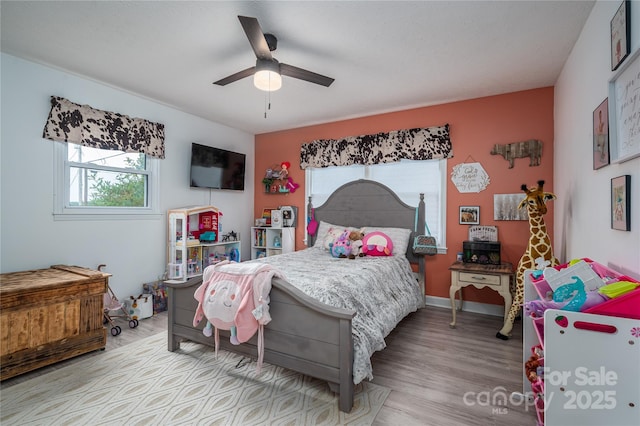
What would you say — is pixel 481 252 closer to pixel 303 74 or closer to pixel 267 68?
pixel 303 74

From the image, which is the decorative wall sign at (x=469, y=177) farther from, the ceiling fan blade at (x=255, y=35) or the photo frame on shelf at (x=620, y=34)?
the ceiling fan blade at (x=255, y=35)

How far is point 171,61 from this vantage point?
109 inches

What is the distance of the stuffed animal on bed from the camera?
3.47 meters

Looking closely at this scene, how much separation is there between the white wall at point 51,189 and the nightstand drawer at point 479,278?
3.58m

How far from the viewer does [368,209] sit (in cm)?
417

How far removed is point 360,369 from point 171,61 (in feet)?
9.86

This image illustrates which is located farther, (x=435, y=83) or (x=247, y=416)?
(x=435, y=83)

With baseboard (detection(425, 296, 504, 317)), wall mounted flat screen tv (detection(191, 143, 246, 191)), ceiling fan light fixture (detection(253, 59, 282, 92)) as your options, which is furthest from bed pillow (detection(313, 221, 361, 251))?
ceiling fan light fixture (detection(253, 59, 282, 92))

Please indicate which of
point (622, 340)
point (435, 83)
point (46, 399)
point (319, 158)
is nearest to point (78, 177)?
point (46, 399)

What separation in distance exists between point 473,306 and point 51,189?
15.4 ft

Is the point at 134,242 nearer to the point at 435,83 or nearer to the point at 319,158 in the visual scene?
the point at 319,158

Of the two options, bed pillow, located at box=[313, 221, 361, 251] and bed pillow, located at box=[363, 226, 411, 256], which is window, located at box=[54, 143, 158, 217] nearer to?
bed pillow, located at box=[313, 221, 361, 251]

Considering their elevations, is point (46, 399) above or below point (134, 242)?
below

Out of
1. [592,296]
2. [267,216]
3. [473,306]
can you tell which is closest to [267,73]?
[592,296]
